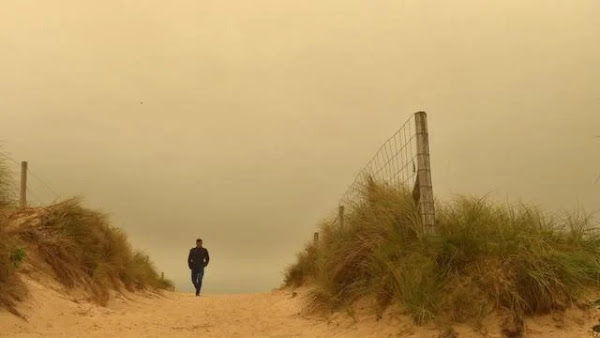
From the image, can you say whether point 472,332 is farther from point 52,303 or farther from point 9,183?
point 9,183

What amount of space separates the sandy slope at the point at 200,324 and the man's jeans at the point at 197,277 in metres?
7.40

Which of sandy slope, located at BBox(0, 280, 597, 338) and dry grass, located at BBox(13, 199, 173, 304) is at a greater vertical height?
dry grass, located at BBox(13, 199, 173, 304)

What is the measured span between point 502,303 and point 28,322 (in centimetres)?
502

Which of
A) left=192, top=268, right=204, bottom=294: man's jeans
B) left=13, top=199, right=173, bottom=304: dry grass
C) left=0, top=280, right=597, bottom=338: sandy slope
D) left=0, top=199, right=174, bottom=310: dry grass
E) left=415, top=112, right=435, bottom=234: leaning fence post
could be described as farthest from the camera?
left=192, top=268, right=204, bottom=294: man's jeans

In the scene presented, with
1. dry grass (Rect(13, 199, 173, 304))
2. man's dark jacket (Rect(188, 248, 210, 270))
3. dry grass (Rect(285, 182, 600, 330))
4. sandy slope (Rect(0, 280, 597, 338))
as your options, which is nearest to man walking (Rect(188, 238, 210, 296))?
man's dark jacket (Rect(188, 248, 210, 270))

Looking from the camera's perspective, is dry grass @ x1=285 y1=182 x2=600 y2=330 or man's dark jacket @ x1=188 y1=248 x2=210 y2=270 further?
man's dark jacket @ x1=188 y1=248 x2=210 y2=270

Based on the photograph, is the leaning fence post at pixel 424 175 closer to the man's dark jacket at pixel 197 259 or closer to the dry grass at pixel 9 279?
the dry grass at pixel 9 279

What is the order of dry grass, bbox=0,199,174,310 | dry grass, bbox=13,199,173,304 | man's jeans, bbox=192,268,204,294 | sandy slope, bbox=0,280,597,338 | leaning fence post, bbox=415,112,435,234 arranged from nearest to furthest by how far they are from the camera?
sandy slope, bbox=0,280,597,338, leaning fence post, bbox=415,112,435,234, dry grass, bbox=0,199,174,310, dry grass, bbox=13,199,173,304, man's jeans, bbox=192,268,204,294

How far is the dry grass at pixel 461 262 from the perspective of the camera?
554cm

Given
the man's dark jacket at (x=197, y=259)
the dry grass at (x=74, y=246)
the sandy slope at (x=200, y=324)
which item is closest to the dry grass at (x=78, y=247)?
the dry grass at (x=74, y=246)

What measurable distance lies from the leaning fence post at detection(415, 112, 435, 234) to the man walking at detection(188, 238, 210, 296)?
11031mm

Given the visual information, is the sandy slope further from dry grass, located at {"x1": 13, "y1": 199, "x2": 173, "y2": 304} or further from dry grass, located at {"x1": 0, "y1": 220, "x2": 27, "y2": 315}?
dry grass, located at {"x1": 13, "y1": 199, "x2": 173, "y2": 304}

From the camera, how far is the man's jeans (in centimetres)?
1672

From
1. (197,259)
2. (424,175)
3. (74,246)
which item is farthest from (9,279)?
(197,259)
